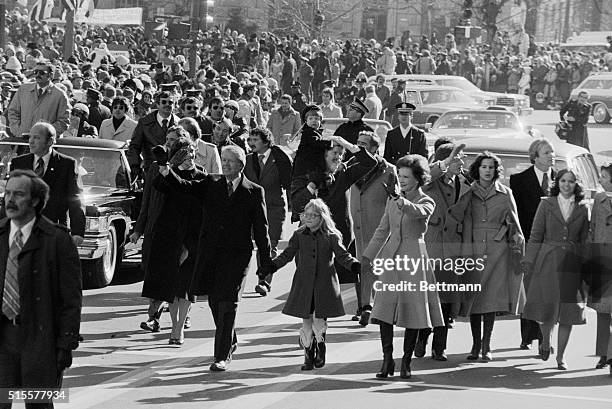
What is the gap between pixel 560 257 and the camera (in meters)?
11.8

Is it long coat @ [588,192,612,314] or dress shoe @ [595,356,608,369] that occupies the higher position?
long coat @ [588,192,612,314]

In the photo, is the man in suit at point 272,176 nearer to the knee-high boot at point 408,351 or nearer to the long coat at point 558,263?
the long coat at point 558,263

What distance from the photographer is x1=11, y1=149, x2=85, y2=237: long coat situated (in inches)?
444

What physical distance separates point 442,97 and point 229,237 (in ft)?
81.0

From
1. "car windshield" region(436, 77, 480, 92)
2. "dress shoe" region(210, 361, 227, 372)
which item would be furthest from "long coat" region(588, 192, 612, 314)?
"car windshield" region(436, 77, 480, 92)

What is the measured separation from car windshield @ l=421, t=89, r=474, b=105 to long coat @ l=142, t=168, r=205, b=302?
2310cm

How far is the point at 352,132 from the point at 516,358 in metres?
4.04

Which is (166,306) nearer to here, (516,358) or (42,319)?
(516,358)

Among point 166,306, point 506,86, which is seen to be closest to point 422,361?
point 166,306

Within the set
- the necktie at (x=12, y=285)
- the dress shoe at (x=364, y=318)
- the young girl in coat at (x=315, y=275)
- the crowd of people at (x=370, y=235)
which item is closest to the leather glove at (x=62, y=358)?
the necktie at (x=12, y=285)

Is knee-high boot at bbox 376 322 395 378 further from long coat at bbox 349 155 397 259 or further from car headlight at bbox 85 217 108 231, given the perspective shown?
car headlight at bbox 85 217 108 231

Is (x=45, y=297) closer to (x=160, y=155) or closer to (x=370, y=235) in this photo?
(x=160, y=155)

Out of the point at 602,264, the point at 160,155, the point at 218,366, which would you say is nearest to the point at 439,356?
the point at 602,264

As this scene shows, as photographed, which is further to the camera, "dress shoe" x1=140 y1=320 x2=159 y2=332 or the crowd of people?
"dress shoe" x1=140 y1=320 x2=159 y2=332
